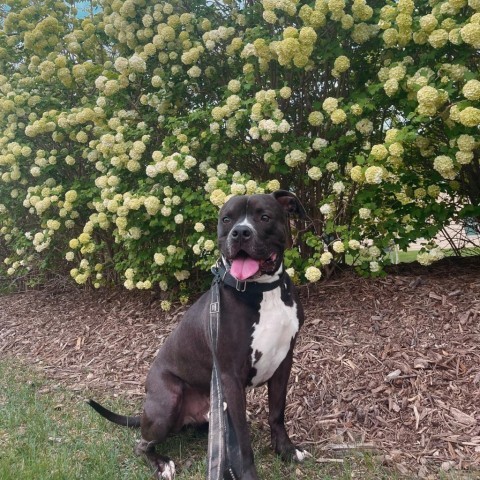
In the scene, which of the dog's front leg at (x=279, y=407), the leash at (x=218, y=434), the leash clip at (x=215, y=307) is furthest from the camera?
the dog's front leg at (x=279, y=407)

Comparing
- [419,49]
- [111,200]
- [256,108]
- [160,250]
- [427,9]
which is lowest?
[160,250]

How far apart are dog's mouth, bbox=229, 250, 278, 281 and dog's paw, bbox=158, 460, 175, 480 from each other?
1197 millimetres

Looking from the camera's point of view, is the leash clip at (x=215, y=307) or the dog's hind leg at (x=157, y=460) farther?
the dog's hind leg at (x=157, y=460)

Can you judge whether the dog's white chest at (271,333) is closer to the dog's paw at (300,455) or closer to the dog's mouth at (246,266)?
the dog's mouth at (246,266)

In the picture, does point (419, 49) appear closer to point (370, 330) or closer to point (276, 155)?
point (276, 155)

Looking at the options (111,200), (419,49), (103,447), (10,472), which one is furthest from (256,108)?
(10,472)

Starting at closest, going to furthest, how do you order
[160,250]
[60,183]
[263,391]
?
[263,391]
[160,250]
[60,183]

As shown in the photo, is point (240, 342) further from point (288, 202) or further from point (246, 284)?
point (288, 202)

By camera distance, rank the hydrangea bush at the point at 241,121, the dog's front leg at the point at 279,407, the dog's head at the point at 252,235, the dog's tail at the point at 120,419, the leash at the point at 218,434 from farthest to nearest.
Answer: the hydrangea bush at the point at 241,121 → the dog's tail at the point at 120,419 → the dog's front leg at the point at 279,407 → the dog's head at the point at 252,235 → the leash at the point at 218,434

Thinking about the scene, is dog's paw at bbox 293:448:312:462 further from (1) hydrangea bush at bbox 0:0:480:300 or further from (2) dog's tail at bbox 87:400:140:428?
(1) hydrangea bush at bbox 0:0:480:300

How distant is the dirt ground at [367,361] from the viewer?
3.12 metres

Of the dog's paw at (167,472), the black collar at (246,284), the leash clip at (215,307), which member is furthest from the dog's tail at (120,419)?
the black collar at (246,284)

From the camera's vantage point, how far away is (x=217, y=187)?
4.35m

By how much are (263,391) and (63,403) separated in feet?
5.25
